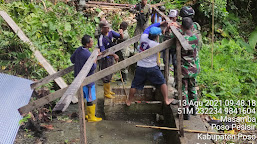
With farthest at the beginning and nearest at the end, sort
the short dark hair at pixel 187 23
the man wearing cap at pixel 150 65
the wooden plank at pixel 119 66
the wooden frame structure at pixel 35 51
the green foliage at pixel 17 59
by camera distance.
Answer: the wooden frame structure at pixel 35 51
the green foliage at pixel 17 59
the man wearing cap at pixel 150 65
the short dark hair at pixel 187 23
the wooden plank at pixel 119 66

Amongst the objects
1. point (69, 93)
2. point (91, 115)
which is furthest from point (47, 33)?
point (69, 93)

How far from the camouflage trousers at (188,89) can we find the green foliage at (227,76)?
1328mm

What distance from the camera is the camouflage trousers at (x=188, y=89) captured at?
15.0 feet

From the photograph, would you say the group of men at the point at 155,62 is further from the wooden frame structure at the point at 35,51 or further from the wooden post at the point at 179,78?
the wooden frame structure at the point at 35,51

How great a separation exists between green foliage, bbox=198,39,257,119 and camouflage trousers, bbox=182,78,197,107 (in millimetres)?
1328

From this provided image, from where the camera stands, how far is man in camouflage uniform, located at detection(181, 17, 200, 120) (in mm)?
4340

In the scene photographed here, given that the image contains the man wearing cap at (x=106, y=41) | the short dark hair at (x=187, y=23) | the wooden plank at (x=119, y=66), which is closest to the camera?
the wooden plank at (x=119, y=66)

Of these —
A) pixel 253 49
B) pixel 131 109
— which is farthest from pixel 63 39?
pixel 253 49

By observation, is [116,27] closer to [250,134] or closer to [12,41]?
[12,41]

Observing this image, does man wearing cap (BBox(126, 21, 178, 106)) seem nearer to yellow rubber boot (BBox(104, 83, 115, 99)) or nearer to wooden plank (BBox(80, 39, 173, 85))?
wooden plank (BBox(80, 39, 173, 85))

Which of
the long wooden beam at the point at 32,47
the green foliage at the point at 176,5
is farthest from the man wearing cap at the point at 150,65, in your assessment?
the green foliage at the point at 176,5

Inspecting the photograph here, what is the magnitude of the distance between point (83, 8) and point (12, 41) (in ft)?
22.7

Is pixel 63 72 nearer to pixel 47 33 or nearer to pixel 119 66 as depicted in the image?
pixel 119 66

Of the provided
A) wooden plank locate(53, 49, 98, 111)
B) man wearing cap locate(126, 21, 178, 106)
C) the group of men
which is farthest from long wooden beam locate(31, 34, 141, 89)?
wooden plank locate(53, 49, 98, 111)
